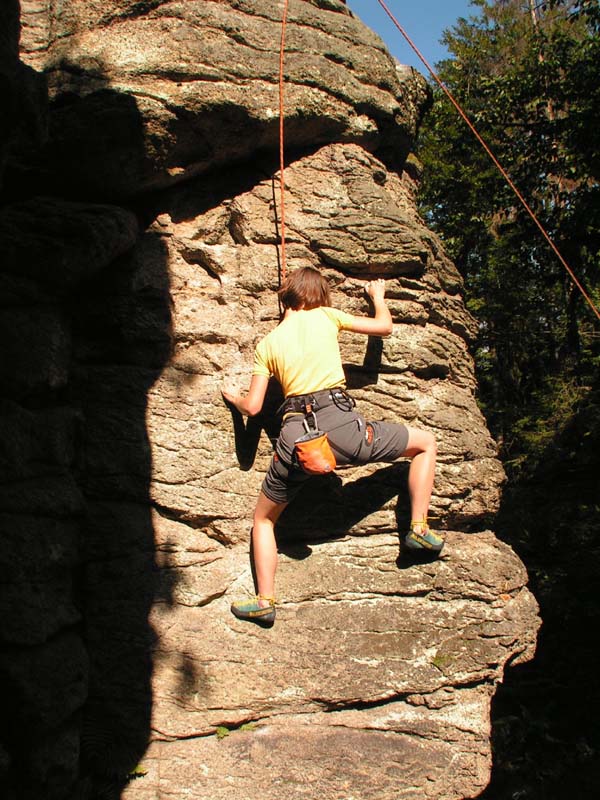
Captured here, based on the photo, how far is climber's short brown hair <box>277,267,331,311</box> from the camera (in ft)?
13.6

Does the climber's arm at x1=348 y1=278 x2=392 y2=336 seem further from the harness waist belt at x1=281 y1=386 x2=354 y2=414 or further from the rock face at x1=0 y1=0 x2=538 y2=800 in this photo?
the harness waist belt at x1=281 y1=386 x2=354 y2=414

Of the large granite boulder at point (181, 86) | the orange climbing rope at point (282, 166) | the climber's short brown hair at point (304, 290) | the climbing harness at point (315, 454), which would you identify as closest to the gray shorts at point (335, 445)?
the climbing harness at point (315, 454)

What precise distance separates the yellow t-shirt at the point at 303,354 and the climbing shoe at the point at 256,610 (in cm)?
119

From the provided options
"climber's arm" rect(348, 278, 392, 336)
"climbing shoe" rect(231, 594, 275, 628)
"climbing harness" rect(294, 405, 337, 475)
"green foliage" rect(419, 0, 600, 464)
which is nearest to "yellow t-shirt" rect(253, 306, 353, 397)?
"climber's arm" rect(348, 278, 392, 336)

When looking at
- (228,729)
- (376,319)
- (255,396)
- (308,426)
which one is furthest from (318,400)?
(228,729)

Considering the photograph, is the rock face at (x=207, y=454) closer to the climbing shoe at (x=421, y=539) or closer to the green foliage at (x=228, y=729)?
the green foliage at (x=228, y=729)

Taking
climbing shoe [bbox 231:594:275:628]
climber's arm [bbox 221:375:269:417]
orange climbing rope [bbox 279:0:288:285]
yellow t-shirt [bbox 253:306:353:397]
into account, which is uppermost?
orange climbing rope [bbox 279:0:288:285]

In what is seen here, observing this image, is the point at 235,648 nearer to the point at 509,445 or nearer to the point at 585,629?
the point at 585,629

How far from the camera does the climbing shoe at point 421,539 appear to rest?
158 inches

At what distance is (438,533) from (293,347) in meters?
1.46

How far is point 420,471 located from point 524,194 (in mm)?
8305

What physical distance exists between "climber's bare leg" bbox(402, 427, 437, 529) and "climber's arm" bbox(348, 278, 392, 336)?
0.63 m

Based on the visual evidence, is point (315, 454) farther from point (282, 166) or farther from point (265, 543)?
point (282, 166)

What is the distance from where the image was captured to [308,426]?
389 cm
